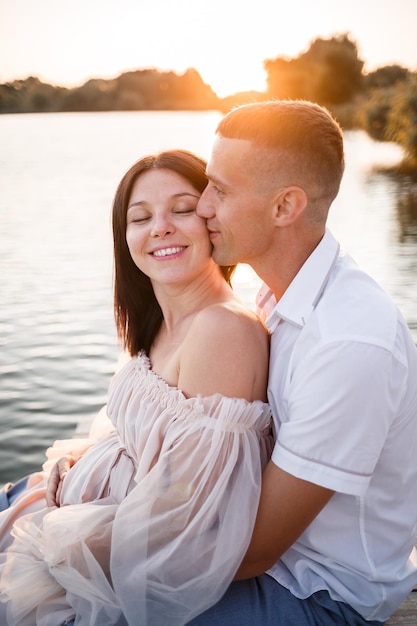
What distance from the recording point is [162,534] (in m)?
2.12

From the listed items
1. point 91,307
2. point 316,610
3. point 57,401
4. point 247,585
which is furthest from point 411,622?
point 91,307

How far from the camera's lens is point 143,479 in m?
2.18

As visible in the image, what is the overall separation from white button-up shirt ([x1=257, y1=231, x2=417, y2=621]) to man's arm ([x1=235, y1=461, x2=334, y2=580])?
0.05 meters

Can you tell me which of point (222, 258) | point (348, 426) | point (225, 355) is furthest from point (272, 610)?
point (222, 258)

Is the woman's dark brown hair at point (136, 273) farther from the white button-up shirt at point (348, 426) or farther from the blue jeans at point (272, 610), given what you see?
the blue jeans at point (272, 610)

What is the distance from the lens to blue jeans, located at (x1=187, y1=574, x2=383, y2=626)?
210 cm

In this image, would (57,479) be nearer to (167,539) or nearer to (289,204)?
(167,539)

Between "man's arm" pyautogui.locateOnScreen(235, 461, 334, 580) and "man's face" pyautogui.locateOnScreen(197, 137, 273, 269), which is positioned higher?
"man's face" pyautogui.locateOnScreen(197, 137, 273, 269)

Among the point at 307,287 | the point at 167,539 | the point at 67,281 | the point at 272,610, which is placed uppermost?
the point at 307,287

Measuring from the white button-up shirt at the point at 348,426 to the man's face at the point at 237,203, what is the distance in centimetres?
24

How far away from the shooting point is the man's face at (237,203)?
7.98ft

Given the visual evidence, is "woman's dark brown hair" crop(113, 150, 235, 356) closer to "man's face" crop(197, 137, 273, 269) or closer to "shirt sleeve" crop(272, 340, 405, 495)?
"man's face" crop(197, 137, 273, 269)

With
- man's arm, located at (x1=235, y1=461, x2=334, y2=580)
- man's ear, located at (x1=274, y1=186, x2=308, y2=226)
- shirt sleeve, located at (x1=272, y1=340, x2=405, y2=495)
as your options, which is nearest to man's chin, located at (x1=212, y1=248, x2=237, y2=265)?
man's ear, located at (x1=274, y1=186, x2=308, y2=226)

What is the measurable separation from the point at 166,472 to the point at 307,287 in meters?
0.69
